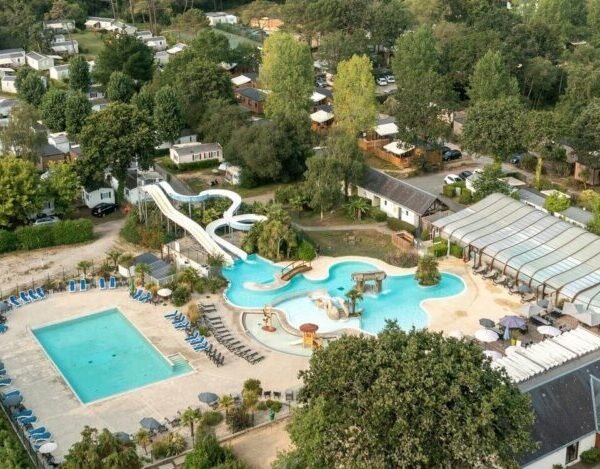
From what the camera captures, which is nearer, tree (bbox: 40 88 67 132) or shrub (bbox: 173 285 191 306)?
shrub (bbox: 173 285 191 306)

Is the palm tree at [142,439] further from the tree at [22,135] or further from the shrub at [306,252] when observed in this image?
the tree at [22,135]

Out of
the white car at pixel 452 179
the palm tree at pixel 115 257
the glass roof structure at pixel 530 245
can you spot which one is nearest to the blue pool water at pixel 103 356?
the palm tree at pixel 115 257

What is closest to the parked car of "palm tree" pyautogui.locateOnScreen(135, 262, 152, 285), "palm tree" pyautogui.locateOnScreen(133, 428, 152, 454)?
"palm tree" pyautogui.locateOnScreen(135, 262, 152, 285)

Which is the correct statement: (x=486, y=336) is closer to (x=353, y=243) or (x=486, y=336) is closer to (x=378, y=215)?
(x=353, y=243)

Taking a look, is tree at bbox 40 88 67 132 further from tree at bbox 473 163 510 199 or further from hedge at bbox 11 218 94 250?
tree at bbox 473 163 510 199

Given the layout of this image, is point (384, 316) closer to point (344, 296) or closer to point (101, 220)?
point (344, 296)

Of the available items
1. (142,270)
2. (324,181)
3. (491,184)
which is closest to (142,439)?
(142,270)

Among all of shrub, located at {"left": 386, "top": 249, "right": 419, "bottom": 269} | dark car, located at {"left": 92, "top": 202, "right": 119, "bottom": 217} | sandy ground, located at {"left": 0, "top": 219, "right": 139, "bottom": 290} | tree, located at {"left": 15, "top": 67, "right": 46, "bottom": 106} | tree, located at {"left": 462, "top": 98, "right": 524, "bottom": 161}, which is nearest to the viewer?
sandy ground, located at {"left": 0, "top": 219, "right": 139, "bottom": 290}
